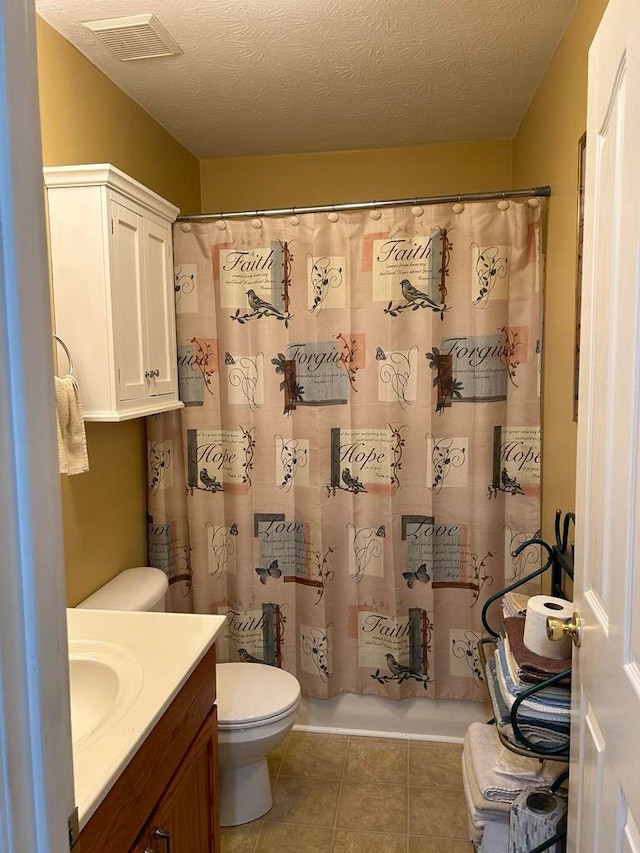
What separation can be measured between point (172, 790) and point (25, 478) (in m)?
1.06

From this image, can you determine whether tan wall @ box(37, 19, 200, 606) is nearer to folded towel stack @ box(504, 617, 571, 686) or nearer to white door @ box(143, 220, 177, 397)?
white door @ box(143, 220, 177, 397)

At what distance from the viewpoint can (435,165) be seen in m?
2.78

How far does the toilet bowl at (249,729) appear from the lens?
6.16ft

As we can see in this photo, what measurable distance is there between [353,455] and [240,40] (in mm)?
1410

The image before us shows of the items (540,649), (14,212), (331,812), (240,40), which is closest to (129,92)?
(240,40)

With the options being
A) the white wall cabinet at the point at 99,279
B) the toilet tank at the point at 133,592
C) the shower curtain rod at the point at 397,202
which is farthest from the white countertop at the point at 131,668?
the shower curtain rod at the point at 397,202

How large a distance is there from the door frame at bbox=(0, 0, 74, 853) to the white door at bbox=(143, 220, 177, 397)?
63.7 inches

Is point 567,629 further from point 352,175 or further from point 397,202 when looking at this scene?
point 352,175

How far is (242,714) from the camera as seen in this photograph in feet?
6.21

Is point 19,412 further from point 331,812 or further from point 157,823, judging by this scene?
point 331,812

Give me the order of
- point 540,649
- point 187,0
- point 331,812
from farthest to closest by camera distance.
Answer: point 331,812
point 187,0
point 540,649

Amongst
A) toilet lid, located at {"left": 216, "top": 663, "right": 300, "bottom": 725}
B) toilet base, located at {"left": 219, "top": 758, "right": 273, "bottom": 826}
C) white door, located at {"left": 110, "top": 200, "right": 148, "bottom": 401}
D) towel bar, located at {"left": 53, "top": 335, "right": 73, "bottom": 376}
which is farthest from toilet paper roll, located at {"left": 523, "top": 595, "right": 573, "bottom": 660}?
towel bar, located at {"left": 53, "top": 335, "right": 73, "bottom": 376}

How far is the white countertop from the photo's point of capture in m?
1.01

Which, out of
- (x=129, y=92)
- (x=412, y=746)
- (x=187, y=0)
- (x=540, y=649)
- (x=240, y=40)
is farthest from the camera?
(x=412, y=746)
